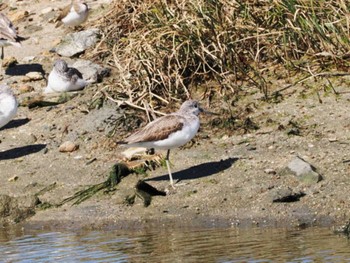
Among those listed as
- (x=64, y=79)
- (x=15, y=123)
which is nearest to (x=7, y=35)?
(x=64, y=79)

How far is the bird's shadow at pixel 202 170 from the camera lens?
11031 millimetres

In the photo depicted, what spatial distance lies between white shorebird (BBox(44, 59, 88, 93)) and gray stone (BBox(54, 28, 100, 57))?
3.73 feet

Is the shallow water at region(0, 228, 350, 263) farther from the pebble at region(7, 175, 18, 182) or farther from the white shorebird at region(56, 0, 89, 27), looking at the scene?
the white shorebird at region(56, 0, 89, 27)

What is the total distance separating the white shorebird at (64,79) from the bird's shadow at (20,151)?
137 centimetres

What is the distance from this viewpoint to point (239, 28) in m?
12.9

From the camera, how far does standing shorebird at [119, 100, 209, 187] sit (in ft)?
35.5

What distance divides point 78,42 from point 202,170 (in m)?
4.99

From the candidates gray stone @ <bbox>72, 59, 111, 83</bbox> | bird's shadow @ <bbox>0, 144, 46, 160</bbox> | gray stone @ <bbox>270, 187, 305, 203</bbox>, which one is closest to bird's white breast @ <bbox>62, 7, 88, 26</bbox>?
gray stone @ <bbox>72, 59, 111, 83</bbox>

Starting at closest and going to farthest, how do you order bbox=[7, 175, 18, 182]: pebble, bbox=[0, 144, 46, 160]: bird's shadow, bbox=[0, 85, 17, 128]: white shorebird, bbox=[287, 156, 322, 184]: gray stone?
bbox=[287, 156, 322, 184]: gray stone < bbox=[7, 175, 18, 182]: pebble < bbox=[0, 144, 46, 160]: bird's shadow < bbox=[0, 85, 17, 128]: white shorebird

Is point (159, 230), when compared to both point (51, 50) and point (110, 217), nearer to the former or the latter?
point (110, 217)

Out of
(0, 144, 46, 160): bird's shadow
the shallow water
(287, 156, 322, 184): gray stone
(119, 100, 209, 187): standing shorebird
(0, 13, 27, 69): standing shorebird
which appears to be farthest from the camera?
(0, 13, 27, 69): standing shorebird

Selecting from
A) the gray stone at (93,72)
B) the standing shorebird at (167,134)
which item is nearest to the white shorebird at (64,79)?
the gray stone at (93,72)

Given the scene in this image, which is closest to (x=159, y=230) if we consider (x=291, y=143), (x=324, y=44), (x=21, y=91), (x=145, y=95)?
(x=291, y=143)

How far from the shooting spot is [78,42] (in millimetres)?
15422
